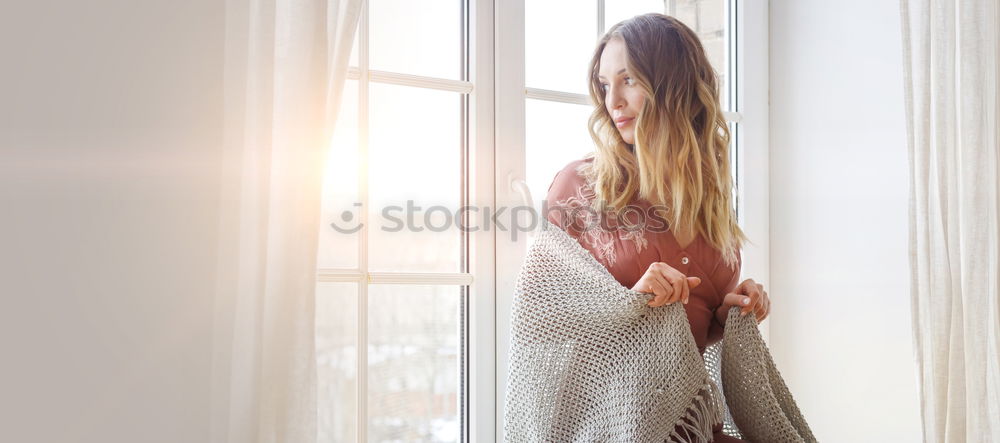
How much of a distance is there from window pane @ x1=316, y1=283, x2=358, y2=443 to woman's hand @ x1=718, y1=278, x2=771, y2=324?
0.58 meters

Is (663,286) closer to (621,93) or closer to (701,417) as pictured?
(701,417)

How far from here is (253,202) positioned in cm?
96

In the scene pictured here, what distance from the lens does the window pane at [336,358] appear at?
1.07m

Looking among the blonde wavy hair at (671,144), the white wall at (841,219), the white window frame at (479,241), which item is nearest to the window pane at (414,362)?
the white window frame at (479,241)

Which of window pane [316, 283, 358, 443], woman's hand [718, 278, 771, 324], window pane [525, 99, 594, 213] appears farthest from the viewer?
window pane [525, 99, 594, 213]

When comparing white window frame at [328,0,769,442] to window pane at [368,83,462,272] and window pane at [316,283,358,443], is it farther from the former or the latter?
window pane at [316,283,358,443]

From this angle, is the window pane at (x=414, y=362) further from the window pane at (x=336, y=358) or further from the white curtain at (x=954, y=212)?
the white curtain at (x=954, y=212)

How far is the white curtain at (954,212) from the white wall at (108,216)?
129cm

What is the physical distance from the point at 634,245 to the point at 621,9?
624mm

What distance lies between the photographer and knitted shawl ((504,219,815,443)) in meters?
1.13

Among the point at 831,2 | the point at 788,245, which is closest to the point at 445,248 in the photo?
the point at 788,245

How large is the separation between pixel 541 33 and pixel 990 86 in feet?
2.92

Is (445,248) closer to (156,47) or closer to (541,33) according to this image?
(541,33)

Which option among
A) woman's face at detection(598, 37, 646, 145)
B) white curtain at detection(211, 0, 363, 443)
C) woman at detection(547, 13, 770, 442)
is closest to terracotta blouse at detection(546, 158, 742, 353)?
woman at detection(547, 13, 770, 442)
